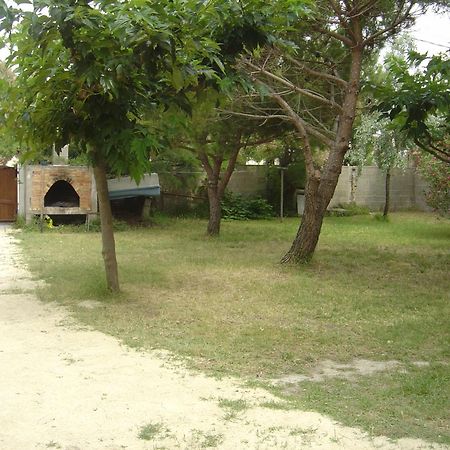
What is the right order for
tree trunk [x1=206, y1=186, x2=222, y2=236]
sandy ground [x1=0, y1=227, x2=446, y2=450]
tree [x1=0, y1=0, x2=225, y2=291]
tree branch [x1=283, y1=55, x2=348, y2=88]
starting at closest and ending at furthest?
sandy ground [x1=0, y1=227, x2=446, y2=450] → tree [x1=0, y1=0, x2=225, y2=291] → tree branch [x1=283, y1=55, x2=348, y2=88] → tree trunk [x1=206, y1=186, x2=222, y2=236]

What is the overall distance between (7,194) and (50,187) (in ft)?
6.62

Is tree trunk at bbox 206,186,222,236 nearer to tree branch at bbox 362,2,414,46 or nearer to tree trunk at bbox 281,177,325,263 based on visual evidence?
tree trunk at bbox 281,177,325,263

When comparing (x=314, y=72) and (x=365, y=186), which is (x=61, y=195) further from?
(x=365, y=186)

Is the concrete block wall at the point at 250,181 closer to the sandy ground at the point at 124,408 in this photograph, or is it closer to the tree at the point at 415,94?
the tree at the point at 415,94

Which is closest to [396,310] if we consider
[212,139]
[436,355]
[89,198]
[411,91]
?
[436,355]

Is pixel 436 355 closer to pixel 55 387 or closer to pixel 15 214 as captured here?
pixel 55 387

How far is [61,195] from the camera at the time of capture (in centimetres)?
1645

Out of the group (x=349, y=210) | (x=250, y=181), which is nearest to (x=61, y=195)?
(x=250, y=181)

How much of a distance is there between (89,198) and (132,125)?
9.15 metres

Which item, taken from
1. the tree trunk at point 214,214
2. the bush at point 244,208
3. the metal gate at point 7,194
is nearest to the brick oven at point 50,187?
the metal gate at point 7,194

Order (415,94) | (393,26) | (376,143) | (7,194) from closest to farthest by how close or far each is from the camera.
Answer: (415,94) < (393,26) < (376,143) < (7,194)

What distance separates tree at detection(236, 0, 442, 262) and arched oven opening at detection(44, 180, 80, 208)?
293 inches

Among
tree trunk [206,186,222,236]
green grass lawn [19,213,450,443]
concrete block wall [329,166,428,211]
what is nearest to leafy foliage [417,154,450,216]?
green grass lawn [19,213,450,443]

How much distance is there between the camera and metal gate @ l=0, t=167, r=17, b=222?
657 inches
